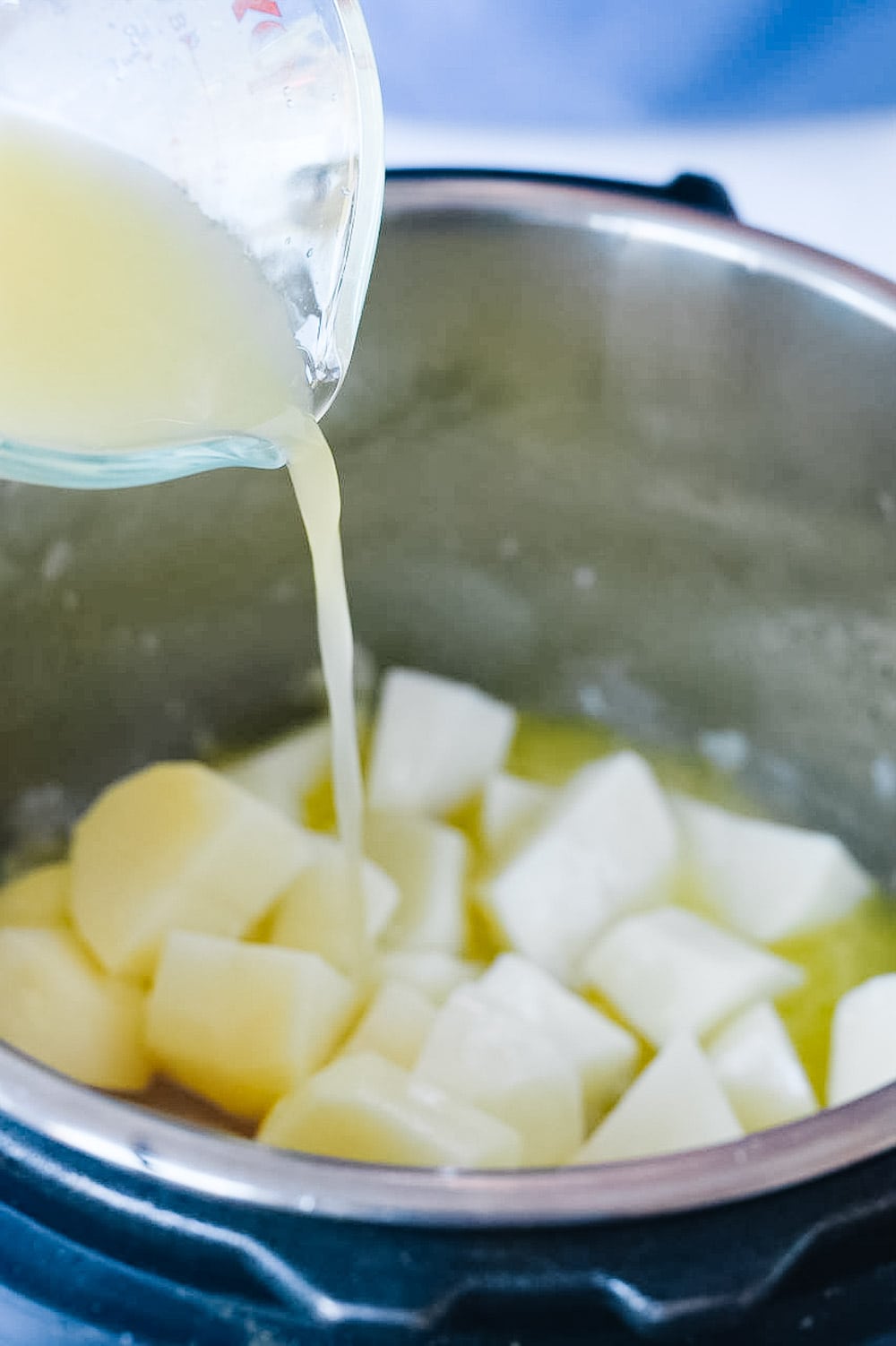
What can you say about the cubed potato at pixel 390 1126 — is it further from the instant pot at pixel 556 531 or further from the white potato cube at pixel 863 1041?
the instant pot at pixel 556 531

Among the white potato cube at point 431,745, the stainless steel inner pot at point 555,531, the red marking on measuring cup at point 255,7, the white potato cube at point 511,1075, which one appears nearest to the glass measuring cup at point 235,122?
the red marking on measuring cup at point 255,7

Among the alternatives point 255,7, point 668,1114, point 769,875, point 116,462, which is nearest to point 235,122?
point 255,7

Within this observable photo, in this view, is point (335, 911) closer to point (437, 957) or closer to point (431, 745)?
point (437, 957)

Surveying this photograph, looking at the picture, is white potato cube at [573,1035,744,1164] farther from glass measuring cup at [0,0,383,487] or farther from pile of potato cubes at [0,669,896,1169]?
glass measuring cup at [0,0,383,487]

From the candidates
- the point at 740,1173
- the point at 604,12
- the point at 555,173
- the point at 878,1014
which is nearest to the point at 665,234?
the point at 555,173

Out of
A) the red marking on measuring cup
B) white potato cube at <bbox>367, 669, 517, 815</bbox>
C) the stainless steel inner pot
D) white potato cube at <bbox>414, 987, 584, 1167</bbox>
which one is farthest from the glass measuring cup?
white potato cube at <bbox>367, 669, 517, 815</bbox>

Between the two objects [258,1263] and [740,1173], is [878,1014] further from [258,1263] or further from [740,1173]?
[258,1263]
